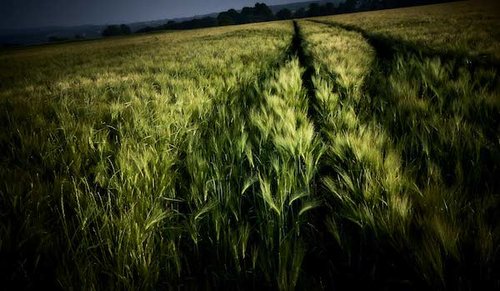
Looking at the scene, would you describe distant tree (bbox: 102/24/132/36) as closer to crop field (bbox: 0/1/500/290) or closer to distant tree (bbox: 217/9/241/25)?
distant tree (bbox: 217/9/241/25)

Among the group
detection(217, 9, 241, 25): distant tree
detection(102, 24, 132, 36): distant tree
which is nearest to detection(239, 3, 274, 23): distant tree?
detection(217, 9, 241, 25): distant tree

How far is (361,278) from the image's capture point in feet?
3.23

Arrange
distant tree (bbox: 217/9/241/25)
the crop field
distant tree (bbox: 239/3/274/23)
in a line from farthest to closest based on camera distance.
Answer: distant tree (bbox: 239/3/274/23) < distant tree (bbox: 217/9/241/25) < the crop field

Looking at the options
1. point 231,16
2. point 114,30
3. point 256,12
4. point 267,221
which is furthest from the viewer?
point 256,12

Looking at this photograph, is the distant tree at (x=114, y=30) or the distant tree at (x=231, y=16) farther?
the distant tree at (x=114, y=30)

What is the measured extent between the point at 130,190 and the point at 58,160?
2.91 feet

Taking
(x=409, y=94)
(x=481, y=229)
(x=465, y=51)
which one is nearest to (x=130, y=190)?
(x=481, y=229)

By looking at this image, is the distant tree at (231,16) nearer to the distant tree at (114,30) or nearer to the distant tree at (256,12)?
the distant tree at (256,12)

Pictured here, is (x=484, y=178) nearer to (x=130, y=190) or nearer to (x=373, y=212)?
(x=373, y=212)

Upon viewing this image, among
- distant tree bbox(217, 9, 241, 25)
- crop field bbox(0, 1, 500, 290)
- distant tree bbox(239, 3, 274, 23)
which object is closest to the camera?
crop field bbox(0, 1, 500, 290)

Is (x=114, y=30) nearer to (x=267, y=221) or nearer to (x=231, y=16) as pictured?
(x=231, y=16)

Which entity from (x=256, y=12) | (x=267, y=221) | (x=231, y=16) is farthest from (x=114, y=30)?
(x=267, y=221)

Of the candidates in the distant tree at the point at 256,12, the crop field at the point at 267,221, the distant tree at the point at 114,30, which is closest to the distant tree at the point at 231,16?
the distant tree at the point at 256,12

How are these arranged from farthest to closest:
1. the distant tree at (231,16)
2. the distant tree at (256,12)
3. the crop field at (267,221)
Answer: the distant tree at (256,12)
the distant tree at (231,16)
the crop field at (267,221)
